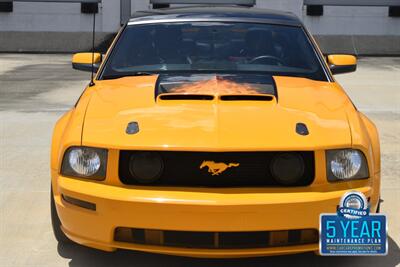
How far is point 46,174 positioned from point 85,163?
2.40m

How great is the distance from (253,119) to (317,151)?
1.27ft

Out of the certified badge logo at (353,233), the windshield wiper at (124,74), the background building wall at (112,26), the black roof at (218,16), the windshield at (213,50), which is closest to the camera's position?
the certified badge logo at (353,233)

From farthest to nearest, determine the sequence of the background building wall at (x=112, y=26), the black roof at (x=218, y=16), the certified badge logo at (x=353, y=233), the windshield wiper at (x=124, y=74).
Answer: the background building wall at (x=112, y=26)
the black roof at (x=218, y=16)
the windshield wiper at (x=124, y=74)
the certified badge logo at (x=353, y=233)

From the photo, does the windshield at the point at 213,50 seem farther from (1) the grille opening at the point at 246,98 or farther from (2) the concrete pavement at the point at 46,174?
(2) the concrete pavement at the point at 46,174

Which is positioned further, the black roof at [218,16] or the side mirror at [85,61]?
the side mirror at [85,61]

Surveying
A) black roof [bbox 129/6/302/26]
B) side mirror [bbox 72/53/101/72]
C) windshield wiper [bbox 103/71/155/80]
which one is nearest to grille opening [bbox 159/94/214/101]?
windshield wiper [bbox 103/71/155/80]

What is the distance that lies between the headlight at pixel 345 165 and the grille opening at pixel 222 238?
31cm

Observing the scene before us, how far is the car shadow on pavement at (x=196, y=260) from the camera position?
3.37m

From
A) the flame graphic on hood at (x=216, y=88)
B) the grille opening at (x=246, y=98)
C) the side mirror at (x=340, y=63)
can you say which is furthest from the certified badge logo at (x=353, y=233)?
the side mirror at (x=340, y=63)

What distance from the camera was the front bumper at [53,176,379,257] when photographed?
2.80 m

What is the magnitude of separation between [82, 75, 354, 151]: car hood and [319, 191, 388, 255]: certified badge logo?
1.19 ft

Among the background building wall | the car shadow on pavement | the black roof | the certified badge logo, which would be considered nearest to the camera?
the certified badge logo

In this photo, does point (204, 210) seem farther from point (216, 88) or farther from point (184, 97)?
point (216, 88)

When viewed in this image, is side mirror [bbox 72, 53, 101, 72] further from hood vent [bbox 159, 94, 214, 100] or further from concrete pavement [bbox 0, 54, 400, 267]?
hood vent [bbox 159, 94, 214, 100]
